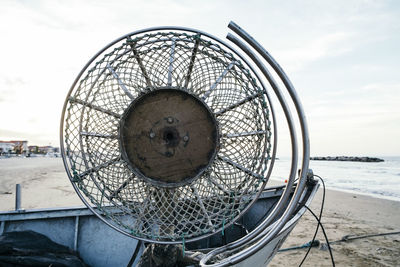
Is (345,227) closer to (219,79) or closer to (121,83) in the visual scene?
(219,79)

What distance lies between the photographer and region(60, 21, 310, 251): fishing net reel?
1960mm

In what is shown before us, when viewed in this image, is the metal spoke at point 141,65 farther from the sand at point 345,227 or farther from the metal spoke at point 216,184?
the sand at point 345,227

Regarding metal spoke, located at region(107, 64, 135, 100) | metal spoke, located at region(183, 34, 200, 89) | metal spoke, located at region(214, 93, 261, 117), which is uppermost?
metal spoke, located at region(183, 34, 200, 89)

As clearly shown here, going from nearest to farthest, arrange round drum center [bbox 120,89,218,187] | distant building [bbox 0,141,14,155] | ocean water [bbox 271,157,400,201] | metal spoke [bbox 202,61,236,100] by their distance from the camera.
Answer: metal spoke [bbox 202,61,236,100]
round drum center [bbox 120,89,218,187]
ocean water [bbox 271,157,400,201]
distant building [bbox 0,141,14,155]

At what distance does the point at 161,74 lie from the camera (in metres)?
1.99

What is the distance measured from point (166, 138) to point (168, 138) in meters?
0.02

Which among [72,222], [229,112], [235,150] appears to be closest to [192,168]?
[235,150]

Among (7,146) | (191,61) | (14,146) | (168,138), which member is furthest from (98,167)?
(7,146)

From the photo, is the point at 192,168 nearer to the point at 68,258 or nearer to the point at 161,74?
the point at 161,74

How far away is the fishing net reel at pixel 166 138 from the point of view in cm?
196

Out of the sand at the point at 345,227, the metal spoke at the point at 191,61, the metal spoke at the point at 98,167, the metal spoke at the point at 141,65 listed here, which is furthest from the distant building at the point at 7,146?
the metal spoke at the point at 191,61

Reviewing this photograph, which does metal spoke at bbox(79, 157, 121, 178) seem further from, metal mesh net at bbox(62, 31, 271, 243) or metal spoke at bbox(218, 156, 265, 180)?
metal spoke at bbox(218, 156, 265, 180)

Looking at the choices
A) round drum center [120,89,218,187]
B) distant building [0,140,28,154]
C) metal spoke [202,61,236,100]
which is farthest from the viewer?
distant building [0,140,28,154]

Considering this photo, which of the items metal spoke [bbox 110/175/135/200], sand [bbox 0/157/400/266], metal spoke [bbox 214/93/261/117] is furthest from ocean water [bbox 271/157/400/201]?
metal spoke [bbox 110/175/135/200]
